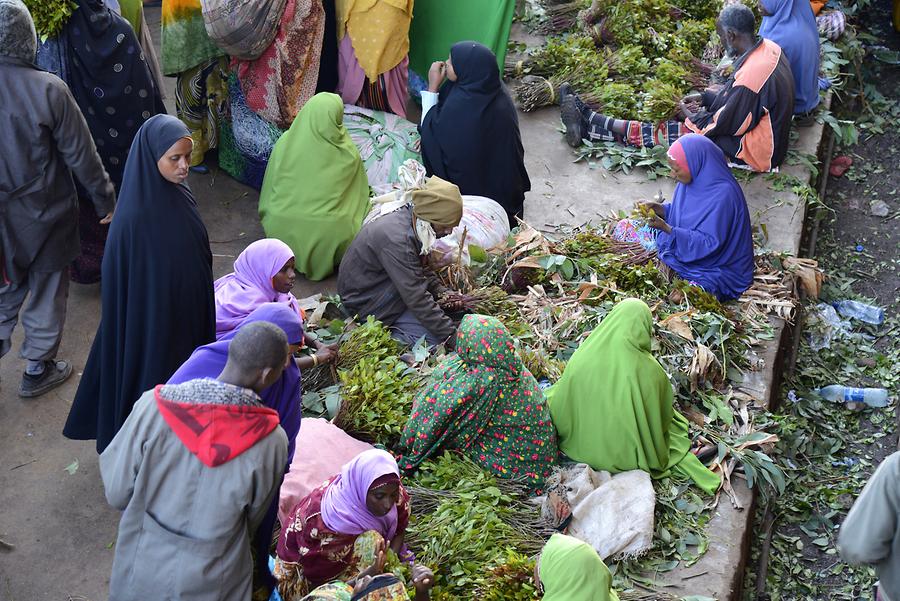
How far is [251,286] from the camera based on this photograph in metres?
4.89

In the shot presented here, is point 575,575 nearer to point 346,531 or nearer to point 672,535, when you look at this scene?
point 346,531

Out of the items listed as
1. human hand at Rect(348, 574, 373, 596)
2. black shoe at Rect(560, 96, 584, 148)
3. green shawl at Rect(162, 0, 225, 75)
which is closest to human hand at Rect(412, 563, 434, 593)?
human hand at Rect(348, 574, 373, 596)

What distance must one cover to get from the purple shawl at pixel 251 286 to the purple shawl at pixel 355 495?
4.79 feet

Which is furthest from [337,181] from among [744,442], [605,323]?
[744,442]

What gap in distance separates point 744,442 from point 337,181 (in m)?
2.77

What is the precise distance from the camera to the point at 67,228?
16.1ft

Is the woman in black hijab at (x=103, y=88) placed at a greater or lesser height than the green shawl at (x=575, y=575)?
greater

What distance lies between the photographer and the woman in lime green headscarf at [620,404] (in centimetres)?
449

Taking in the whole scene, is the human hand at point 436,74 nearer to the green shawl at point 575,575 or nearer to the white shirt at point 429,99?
the white shirt at point 429,99

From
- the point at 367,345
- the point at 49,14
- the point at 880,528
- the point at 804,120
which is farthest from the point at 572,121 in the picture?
the point at 880,528

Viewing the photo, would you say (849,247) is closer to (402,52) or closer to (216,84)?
(402,52)

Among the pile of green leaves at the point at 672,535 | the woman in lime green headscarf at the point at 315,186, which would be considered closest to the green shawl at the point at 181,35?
the woman in lime green headscarf at the point at 315,186

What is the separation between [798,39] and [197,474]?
238 inches

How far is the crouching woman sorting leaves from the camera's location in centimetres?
353
